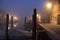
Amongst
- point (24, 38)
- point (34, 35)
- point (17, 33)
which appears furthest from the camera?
point (17, 33)

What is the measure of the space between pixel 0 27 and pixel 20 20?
2.81 metres

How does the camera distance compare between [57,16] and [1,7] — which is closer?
[57,16]

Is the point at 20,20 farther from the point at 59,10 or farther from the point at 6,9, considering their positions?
the point at 59,10

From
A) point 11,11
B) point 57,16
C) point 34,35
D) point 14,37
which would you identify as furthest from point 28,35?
point 11,11

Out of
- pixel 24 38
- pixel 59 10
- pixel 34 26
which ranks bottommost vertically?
pixel 24 38

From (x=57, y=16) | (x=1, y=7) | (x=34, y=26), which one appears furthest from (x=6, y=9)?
(x=34, y=26)

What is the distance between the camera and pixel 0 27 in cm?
1298

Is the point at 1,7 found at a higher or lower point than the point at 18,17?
higher

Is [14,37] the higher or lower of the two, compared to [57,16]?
lower

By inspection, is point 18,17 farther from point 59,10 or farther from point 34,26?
point 34,26

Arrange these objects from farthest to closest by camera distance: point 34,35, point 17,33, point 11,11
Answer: point 11,11 < point 17,33 < point 34,35

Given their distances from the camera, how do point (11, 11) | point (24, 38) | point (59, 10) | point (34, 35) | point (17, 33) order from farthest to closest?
1. point (11, 11)
2. point (59, 10)
3. point (17, 33)
4. point (24, 38)
5. point (34, 35)

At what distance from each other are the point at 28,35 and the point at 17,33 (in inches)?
33.8

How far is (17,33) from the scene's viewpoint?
6.89 metres
